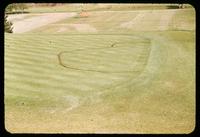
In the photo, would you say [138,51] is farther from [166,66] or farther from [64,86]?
[64,86]

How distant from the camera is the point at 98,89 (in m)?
19.5

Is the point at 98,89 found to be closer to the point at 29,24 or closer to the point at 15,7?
the point at 29,24

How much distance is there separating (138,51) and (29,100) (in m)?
14.6

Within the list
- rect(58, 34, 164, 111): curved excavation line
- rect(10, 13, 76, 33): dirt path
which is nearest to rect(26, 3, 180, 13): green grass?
rect(10, 13, 76, 33): dirt path

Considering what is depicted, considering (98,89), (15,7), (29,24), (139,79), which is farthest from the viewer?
(15,7)

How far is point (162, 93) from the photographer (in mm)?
19188

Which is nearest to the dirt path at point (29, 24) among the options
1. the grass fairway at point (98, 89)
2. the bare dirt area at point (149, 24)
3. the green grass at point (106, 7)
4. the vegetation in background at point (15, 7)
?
the vegetation in background at point (15, 7)

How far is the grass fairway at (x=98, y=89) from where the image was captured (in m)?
15.1

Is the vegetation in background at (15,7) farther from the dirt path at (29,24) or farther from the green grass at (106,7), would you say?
the green grass at (106,7)

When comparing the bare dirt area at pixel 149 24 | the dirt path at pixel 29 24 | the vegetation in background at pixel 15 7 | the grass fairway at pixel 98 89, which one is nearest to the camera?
the grass fairway at pixel 98 89

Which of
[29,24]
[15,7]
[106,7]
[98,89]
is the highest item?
[98,89]

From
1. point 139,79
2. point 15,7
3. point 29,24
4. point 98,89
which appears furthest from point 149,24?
point 15,7

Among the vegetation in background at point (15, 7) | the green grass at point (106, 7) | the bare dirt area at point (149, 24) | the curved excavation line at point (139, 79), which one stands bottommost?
the green grass at point (106, 7)

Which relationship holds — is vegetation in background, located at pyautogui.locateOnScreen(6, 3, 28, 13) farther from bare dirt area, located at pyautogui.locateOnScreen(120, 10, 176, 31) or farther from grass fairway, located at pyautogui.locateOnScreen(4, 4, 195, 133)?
grass fairway, located at pyautogui.locateOnScreen(4, 4, 195, 133)
